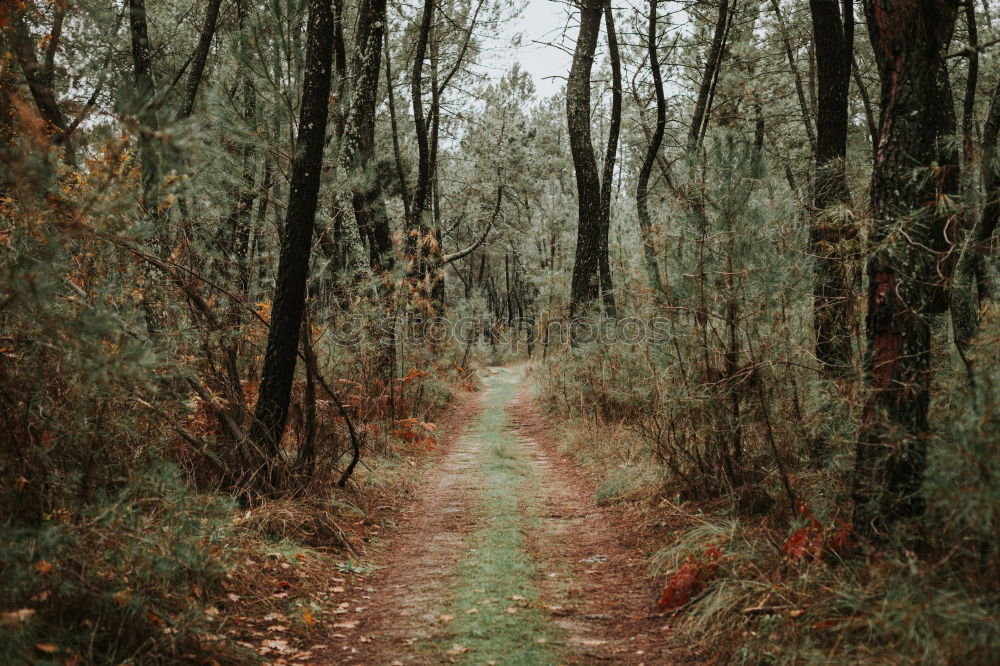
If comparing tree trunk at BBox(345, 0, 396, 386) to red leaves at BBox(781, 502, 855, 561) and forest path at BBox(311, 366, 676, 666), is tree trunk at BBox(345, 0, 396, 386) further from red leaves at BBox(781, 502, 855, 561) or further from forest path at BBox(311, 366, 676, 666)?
red leaves at BBox(781, 502, 855, 561)

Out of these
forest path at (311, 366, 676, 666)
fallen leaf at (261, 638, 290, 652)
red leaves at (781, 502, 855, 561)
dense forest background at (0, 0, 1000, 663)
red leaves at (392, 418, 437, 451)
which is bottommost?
forest path at (311, 366, 676, 666)

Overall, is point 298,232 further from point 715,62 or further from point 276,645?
point 715,62

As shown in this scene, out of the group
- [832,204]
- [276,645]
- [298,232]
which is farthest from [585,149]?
[276,645]

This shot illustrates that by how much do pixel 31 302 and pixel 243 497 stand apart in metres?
2.44

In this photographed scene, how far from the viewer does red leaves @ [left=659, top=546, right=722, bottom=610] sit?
3.82 meters

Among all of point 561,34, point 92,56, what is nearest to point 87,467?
point 92,56

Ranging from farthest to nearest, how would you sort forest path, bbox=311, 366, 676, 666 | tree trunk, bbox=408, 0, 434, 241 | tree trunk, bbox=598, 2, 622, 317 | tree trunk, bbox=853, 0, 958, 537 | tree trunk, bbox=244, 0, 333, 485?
1. tree trunk, bbox=408, 0, 434, 241
2. tree trunk, bbox=598, 2, 622, 317
3. tree trunk, bbox=244, 0, 333, 485
4. forest path, bbox=311, 366, 676, 666
5. tree trunk, bbox=853, 0, 958, 537

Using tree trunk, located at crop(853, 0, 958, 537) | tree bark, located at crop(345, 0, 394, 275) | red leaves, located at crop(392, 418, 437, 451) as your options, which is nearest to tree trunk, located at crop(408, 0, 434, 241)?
tree bark, located at crop(345, 0, 394, 275)

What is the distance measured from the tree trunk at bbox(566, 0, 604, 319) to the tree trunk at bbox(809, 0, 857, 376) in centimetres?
530

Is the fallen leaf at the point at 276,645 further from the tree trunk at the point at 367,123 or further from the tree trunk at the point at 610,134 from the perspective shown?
the tree trunk at the point at 610,134

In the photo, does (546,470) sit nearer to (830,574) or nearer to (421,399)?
(421,399)

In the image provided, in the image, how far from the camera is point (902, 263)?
3221 millimetres

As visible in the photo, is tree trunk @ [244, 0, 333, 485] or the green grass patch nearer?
the green grass patch

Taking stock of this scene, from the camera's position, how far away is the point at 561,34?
11.0 meters
